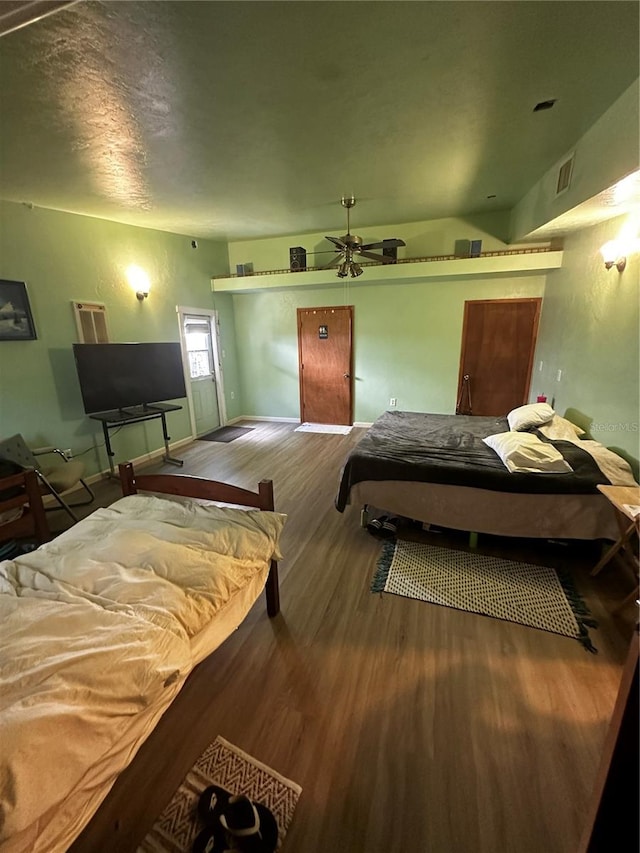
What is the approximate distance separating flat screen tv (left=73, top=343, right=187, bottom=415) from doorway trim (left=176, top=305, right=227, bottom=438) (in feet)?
1.34

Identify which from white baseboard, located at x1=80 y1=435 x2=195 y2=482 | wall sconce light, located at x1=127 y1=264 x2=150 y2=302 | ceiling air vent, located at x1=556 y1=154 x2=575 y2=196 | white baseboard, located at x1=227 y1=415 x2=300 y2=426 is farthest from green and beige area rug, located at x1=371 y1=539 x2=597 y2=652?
wall sconce light, located at x1=127 y1=264 x2=150 y2=302

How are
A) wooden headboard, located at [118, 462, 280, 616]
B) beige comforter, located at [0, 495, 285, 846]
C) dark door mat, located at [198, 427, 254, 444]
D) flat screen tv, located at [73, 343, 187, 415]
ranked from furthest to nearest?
dark door mat, located at [198, 427, 254, 444] < flat screen tv, located at [73, 343, 187, 415] < wooden headboard, located at [118, 462, 280, 616] < beige comforter, located at [0, 495, 285, 846]

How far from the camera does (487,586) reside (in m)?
2.23

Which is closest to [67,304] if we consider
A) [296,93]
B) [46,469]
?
[46,469]

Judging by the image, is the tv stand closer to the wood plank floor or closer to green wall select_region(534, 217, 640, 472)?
the wood plank floor

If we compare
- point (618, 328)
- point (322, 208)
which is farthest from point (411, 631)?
point (322, 208)

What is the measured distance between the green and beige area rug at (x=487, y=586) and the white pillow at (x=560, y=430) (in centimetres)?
109

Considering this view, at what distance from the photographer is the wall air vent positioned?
382 centimetres

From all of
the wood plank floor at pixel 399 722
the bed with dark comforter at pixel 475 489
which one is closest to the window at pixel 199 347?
the bed with dark comforter at pixel 475 489

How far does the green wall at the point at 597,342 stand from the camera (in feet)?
7.86

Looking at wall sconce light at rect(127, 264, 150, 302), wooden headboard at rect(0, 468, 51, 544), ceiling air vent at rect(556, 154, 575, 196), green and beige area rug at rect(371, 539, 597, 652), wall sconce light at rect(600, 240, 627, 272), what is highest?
ceiling air vent at rect(556, 154, 575, 196)

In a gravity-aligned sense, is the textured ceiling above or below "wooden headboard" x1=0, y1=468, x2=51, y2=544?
above

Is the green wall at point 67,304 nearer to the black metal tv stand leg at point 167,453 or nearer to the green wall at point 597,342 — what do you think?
the black metal tv stand leg at point 167,453

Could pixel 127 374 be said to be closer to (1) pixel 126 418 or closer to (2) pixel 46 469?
(1) pixel 126 418
